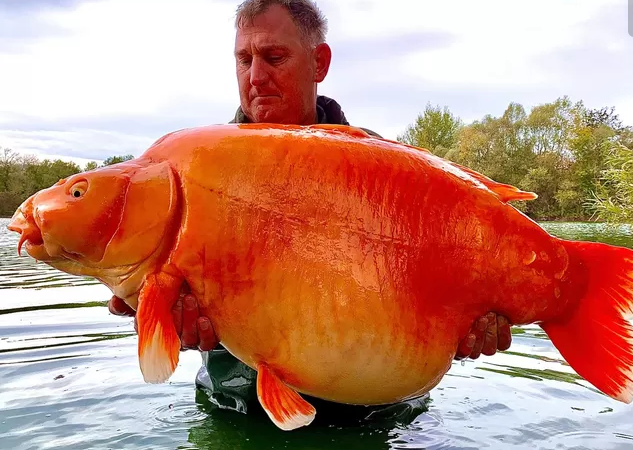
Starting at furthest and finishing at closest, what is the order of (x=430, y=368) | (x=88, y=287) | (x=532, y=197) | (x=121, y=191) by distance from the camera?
(x=88, y=287)
(x=532, y=197)
(x=430, y=368)
(x=121, y=191)

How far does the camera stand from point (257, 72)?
11.6 feet

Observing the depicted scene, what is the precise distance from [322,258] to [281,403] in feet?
1.65

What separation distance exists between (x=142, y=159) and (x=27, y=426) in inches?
69.3

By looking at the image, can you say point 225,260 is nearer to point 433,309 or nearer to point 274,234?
point 274,234

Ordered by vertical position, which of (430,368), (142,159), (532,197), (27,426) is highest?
(142,159)

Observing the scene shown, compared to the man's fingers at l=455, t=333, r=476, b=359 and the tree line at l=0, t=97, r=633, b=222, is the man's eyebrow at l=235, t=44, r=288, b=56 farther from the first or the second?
the tree line at l=0, t=97, r=633, b=222

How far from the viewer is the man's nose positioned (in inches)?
139

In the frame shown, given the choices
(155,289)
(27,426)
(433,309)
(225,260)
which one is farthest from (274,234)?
(27,426)

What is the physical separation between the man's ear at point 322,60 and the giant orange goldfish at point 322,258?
63.8 inches

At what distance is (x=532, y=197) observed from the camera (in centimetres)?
247

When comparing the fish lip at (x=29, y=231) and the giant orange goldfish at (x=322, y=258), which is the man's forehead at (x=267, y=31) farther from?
the fish lip at (x=29, y=231)

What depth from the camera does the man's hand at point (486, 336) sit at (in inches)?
94.5

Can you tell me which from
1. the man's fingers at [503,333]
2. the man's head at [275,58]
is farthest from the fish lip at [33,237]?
the man's head at [275,58]

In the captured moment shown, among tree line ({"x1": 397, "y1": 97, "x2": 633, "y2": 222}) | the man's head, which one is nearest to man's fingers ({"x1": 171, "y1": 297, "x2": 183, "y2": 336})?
the man's head
